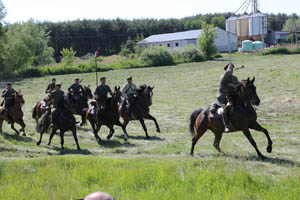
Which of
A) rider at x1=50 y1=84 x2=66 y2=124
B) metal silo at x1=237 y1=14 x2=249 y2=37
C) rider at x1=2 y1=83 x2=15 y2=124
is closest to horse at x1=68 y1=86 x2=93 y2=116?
rider at x1=2 y1=83 x2=15 y2=124

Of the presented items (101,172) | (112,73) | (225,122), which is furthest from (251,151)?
(112,73)

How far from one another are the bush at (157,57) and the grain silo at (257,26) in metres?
40.8

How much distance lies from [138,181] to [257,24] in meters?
92.4

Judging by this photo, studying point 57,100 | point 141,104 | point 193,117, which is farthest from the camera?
point 141,104

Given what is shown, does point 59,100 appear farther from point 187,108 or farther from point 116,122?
point 187,108

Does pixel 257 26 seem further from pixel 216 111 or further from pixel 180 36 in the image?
pixel 216 111

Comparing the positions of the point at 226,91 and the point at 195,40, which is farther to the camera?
the point at 195,40

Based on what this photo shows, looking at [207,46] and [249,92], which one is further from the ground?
[207,46]

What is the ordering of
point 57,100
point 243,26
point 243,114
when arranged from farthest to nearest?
point 243,26, point 57,100, point 243,114

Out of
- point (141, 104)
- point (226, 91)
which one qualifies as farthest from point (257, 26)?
point (226, 91)

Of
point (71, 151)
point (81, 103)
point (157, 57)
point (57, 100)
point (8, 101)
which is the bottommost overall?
point (71, 151)

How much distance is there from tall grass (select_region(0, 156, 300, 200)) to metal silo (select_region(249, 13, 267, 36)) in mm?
90228

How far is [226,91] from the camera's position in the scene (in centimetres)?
1105

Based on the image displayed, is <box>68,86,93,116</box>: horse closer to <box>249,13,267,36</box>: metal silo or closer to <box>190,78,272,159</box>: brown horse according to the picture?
<box>190,78,272,159</box>: brown horse
